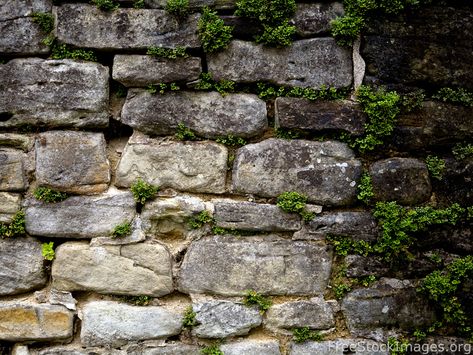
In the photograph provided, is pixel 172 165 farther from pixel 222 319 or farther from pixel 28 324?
pixel 28 324

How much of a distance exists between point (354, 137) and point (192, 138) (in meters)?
0.73

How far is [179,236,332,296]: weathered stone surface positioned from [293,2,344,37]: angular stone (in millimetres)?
948

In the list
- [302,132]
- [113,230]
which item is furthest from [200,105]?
[113,230]

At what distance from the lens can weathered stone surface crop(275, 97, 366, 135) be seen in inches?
86.7

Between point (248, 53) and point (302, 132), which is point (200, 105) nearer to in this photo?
point (248, 53)

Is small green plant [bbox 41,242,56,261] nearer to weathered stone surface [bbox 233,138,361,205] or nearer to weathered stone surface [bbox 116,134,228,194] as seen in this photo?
weathered stone surface [bbox 116,134,228,194]

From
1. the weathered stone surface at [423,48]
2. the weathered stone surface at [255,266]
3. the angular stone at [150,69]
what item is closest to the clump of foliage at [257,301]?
the weathered stone surface at [255,266]

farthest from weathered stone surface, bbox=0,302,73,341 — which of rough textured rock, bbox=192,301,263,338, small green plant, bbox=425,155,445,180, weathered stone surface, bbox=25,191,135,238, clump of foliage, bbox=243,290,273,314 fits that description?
small green plant, bbox=425,155,445,180

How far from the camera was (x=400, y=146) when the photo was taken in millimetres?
2254

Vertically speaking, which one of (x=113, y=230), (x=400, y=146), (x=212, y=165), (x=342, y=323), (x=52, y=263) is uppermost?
(x=400, y=146)

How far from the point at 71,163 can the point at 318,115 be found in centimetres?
111

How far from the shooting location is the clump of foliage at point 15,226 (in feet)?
6.91

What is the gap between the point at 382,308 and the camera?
221 cm

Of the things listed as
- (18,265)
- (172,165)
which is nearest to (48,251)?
(18,265)
